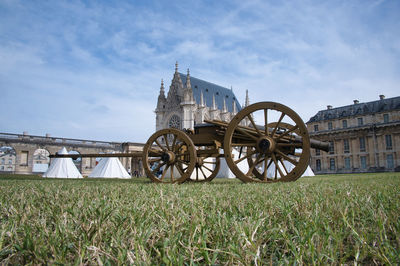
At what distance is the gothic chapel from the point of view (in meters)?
53.6

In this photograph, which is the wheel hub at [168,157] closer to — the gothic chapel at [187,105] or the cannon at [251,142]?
the cannon at [251,142]

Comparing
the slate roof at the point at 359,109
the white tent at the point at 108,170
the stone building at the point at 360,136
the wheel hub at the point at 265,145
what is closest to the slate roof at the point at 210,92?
the slate roof at the point at 359,109

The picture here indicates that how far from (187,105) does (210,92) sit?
45.3ft

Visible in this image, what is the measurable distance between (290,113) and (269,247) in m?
4.56

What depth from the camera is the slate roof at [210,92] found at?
204 ft

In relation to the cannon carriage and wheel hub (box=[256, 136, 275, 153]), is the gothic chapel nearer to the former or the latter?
the cannon carriage

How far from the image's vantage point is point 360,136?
129 ft

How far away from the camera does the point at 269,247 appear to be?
45.1 inches

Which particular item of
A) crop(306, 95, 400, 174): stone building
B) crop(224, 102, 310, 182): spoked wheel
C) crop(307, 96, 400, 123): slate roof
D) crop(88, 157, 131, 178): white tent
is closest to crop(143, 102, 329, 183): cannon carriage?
crop(224, 102, 310, 182): spoked wheel

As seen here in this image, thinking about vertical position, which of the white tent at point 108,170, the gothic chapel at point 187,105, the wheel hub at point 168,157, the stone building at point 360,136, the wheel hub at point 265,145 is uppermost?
A: the gothic chapel at point 187,105

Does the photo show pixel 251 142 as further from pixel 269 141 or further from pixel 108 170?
pixel 108 170

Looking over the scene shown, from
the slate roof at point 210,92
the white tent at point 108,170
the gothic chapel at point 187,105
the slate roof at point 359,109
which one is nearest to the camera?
the white tent at point 108,170

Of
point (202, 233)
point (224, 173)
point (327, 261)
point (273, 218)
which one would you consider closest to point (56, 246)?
point (202, 233)

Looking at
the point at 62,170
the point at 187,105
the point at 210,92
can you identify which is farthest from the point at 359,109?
the point at 62,170
